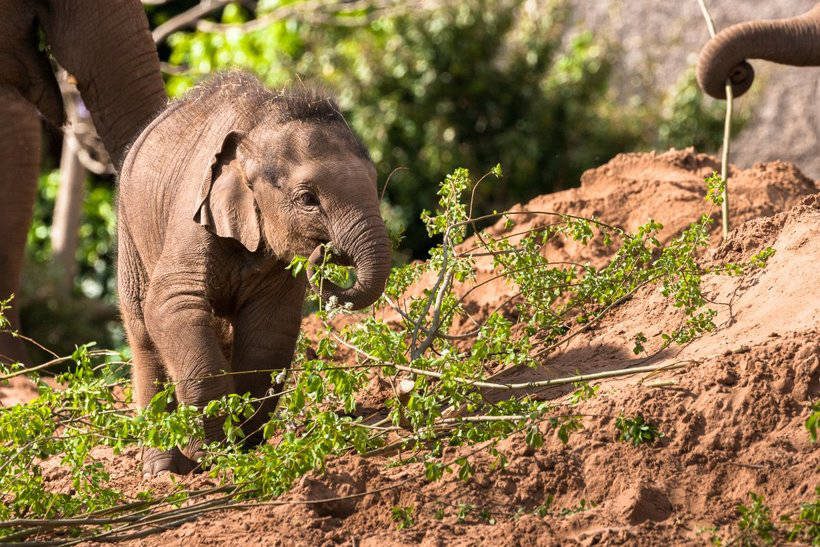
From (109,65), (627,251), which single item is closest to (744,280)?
(627,251)

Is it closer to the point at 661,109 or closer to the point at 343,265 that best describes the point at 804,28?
the point at 343,265

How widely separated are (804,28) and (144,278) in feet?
13.6

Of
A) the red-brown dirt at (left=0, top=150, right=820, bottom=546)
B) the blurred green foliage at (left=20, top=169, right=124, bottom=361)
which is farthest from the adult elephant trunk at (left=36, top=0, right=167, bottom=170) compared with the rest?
the blurred green foliage at (left=20, top=169, right=124, bottom=361)

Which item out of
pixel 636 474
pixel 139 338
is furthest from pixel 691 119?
pixel 636 474

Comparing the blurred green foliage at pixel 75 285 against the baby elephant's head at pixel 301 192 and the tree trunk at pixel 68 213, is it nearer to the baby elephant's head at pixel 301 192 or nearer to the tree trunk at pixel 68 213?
the tree trunk at pixel 68 213

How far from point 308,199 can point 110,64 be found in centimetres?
304

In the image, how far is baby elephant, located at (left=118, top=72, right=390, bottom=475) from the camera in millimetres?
5992

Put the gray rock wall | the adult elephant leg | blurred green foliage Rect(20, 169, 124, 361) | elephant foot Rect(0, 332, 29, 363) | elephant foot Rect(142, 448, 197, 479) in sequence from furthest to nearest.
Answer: the gray rock wall → blurred green foliage Rect(20, 169, 124, 361) → elephant foot Rect(0, 332, 29, 363) → the adult elephant leg → elephant foot Rect(142, 448, 197, 479)

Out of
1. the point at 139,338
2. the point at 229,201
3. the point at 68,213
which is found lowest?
the point at 139,338

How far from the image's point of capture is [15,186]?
29.6 feet

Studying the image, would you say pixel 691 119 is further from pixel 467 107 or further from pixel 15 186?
pixel 15 186

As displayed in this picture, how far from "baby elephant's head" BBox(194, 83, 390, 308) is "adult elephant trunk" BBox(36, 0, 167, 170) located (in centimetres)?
241

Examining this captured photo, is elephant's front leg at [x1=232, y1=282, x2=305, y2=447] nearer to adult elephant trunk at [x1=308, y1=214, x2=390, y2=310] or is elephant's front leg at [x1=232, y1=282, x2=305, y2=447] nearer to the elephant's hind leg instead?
the elephant's hind leg

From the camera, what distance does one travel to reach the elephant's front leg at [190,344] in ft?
20.6
